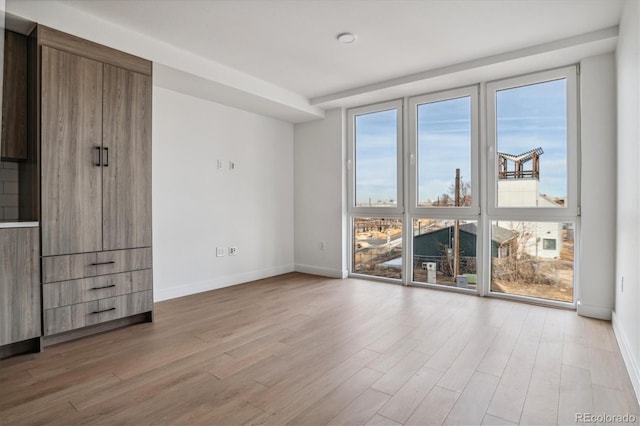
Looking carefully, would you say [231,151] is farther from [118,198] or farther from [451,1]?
[451,1]

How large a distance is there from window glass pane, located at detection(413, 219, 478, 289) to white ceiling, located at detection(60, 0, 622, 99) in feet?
6.23

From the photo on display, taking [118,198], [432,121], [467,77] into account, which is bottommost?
[118,198]

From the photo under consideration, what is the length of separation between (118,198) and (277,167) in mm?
2729

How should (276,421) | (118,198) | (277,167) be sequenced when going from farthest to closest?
(277,167) → (118,198) → (276,421)

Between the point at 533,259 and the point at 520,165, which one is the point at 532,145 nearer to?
the point at 520,165

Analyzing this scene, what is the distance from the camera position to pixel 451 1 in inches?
107

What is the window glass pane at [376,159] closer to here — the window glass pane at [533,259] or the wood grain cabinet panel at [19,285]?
the window glass pane at [533,259]

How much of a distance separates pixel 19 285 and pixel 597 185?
15.9 feet

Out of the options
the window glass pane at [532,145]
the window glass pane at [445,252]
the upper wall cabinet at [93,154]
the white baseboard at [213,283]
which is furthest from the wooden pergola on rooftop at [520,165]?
the upper wall cabinet at [93,154]

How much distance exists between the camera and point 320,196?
5.52 metres

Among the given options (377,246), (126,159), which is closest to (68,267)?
(126,159)

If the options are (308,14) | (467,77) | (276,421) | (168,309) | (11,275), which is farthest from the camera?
(467,77)

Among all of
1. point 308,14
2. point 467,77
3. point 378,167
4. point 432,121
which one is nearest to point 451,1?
point 308,14

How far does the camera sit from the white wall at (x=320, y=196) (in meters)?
5.31
